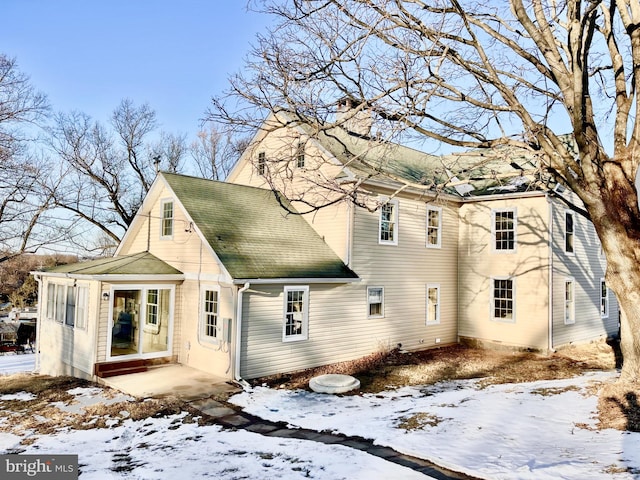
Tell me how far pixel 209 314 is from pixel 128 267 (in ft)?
8.95

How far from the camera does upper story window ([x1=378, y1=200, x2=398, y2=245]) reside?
52.3 feet

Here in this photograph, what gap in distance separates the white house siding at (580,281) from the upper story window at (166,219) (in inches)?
530

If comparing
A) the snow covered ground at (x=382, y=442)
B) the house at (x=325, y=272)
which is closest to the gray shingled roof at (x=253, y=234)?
the house at (x=325, y=272)

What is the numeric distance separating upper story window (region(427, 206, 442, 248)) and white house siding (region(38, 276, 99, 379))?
1188 cm

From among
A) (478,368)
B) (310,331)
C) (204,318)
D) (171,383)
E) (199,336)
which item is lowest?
(478,368)

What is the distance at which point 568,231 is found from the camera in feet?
57.1

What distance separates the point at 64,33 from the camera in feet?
45.1

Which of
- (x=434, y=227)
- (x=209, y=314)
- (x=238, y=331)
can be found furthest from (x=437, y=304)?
(x=209, y=314)

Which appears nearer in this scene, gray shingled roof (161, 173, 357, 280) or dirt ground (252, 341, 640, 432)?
dirt ground (252, 341, 640, 432)

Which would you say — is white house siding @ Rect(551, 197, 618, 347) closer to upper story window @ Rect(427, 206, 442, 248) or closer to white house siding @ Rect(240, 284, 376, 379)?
upper story window @ Rect(427, 206, 442, 248)

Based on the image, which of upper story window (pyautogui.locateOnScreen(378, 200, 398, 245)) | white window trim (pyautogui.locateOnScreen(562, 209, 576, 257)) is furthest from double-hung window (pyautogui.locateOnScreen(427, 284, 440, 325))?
white window trim (pyautogui.locateOnScreen(562, 209, 576, 257))

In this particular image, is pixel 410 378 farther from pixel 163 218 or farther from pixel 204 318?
pixel 163 218

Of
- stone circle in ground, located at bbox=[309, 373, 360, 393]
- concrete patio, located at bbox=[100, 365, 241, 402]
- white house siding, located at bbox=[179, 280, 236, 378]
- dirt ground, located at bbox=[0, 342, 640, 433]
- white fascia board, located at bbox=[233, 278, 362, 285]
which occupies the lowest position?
dirt ground, located at bbox=[0, 342, 640, 433]

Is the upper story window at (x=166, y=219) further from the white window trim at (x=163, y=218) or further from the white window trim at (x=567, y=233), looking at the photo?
the white window trim at (x=567, y=233)
